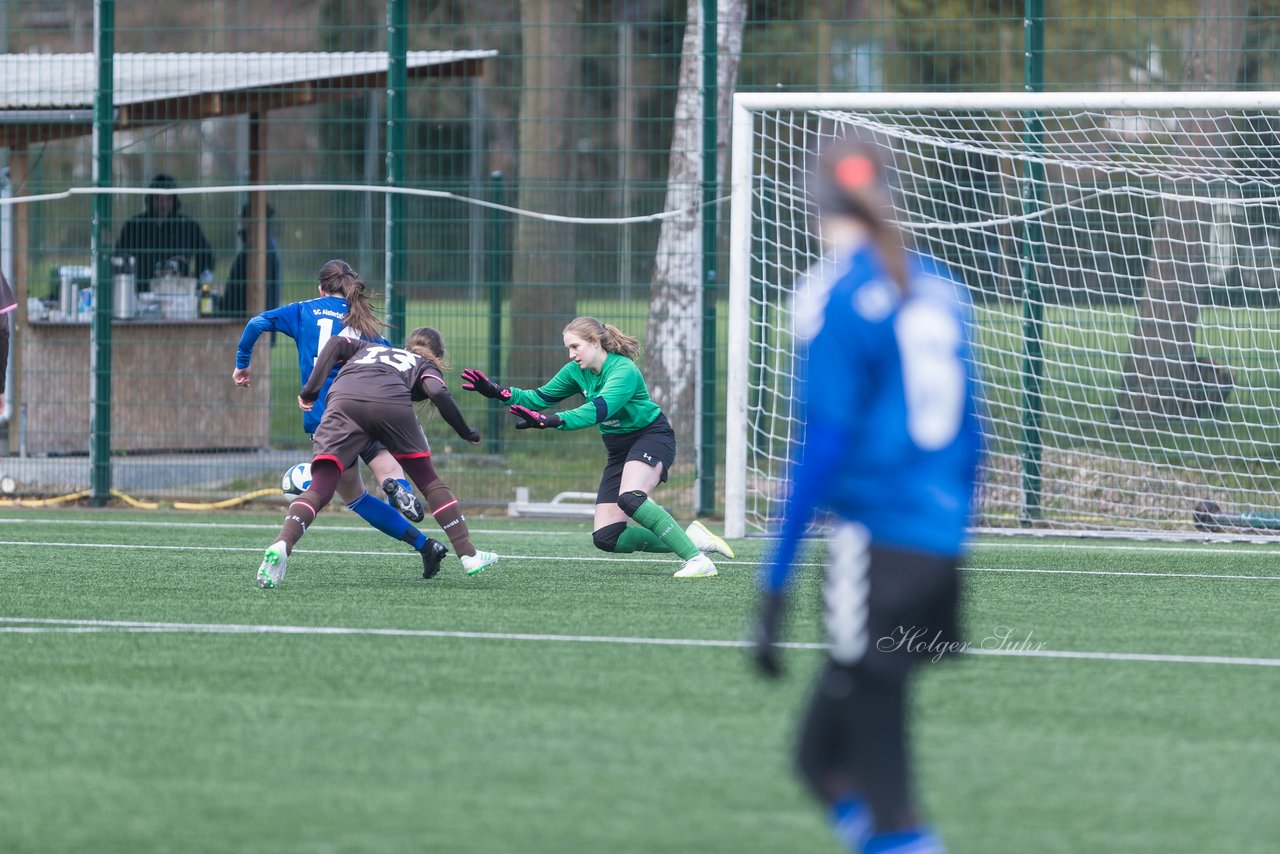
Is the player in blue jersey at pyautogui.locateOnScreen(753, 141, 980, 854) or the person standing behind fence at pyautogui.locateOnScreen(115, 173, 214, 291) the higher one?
the person standing behind fence at pyautogui.locateOnScreen(115, 173, 214, 291)

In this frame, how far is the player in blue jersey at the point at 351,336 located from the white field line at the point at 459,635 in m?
1.58

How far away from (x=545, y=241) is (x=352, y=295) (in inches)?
148

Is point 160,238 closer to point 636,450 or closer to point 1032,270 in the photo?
point 636,450

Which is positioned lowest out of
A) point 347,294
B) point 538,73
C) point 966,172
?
point 347,294

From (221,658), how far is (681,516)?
6.29 m

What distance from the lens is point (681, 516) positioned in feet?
41.9

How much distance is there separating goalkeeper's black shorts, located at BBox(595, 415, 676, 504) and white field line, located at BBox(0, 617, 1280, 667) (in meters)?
2.27

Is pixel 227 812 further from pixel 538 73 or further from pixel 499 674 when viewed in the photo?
pixel 538 73

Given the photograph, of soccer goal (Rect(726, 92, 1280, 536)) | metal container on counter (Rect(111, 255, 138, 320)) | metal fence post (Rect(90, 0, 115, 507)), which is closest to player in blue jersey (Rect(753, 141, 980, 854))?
soccer goal (Rect(726, 92, 1280, 536))

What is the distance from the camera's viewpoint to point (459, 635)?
7.39 metres

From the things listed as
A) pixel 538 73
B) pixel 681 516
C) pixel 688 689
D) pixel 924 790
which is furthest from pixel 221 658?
pixel 538 73

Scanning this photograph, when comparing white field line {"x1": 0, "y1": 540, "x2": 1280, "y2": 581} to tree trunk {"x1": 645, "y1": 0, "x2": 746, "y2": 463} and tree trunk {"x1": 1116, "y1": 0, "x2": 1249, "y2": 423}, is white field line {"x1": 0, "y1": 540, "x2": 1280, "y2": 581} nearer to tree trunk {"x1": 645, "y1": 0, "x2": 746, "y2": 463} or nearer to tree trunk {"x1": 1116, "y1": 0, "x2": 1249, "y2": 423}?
tree trunk {"x1": 645, "y1": 0, "x2": 746, "y2": 463}

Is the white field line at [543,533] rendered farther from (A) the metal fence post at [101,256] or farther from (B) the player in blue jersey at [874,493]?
(B) the player in blue jersey at [874,493]

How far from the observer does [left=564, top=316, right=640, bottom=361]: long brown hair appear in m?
9.34
